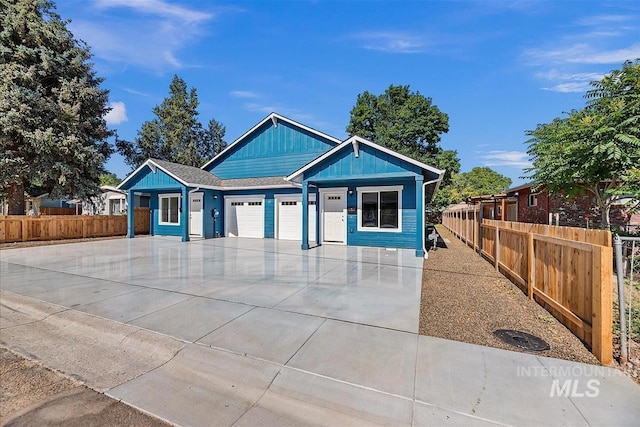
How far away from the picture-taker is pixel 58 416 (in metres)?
2.33

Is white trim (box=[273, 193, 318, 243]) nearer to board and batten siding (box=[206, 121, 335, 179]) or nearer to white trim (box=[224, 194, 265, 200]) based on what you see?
white trim (box=[224, 194, 265, 200])

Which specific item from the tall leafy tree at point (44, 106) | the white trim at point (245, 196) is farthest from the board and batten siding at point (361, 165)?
the tall leafy tree at point (44, 106)

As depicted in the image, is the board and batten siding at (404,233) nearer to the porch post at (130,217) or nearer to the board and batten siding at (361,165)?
the board and batten siding at (361,165)

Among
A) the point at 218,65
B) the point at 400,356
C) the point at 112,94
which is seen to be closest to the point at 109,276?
the point at 400,356

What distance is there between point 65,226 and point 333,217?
14.1 meters

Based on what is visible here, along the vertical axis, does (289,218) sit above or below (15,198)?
below

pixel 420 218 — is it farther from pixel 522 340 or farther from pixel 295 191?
pixel 522 340

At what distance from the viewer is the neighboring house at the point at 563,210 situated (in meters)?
11.7

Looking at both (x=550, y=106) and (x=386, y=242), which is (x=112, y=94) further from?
(x=550, y=106)

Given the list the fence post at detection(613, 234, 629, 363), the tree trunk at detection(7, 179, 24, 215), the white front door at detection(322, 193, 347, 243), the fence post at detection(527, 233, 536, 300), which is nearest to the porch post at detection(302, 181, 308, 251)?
the white front door at detection(322, 193, 347, 243)

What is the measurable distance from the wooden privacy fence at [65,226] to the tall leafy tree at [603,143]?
65.9ft

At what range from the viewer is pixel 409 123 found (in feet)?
102

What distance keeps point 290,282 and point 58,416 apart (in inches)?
171

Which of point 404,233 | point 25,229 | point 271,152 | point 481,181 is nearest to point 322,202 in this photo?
point 404,233
